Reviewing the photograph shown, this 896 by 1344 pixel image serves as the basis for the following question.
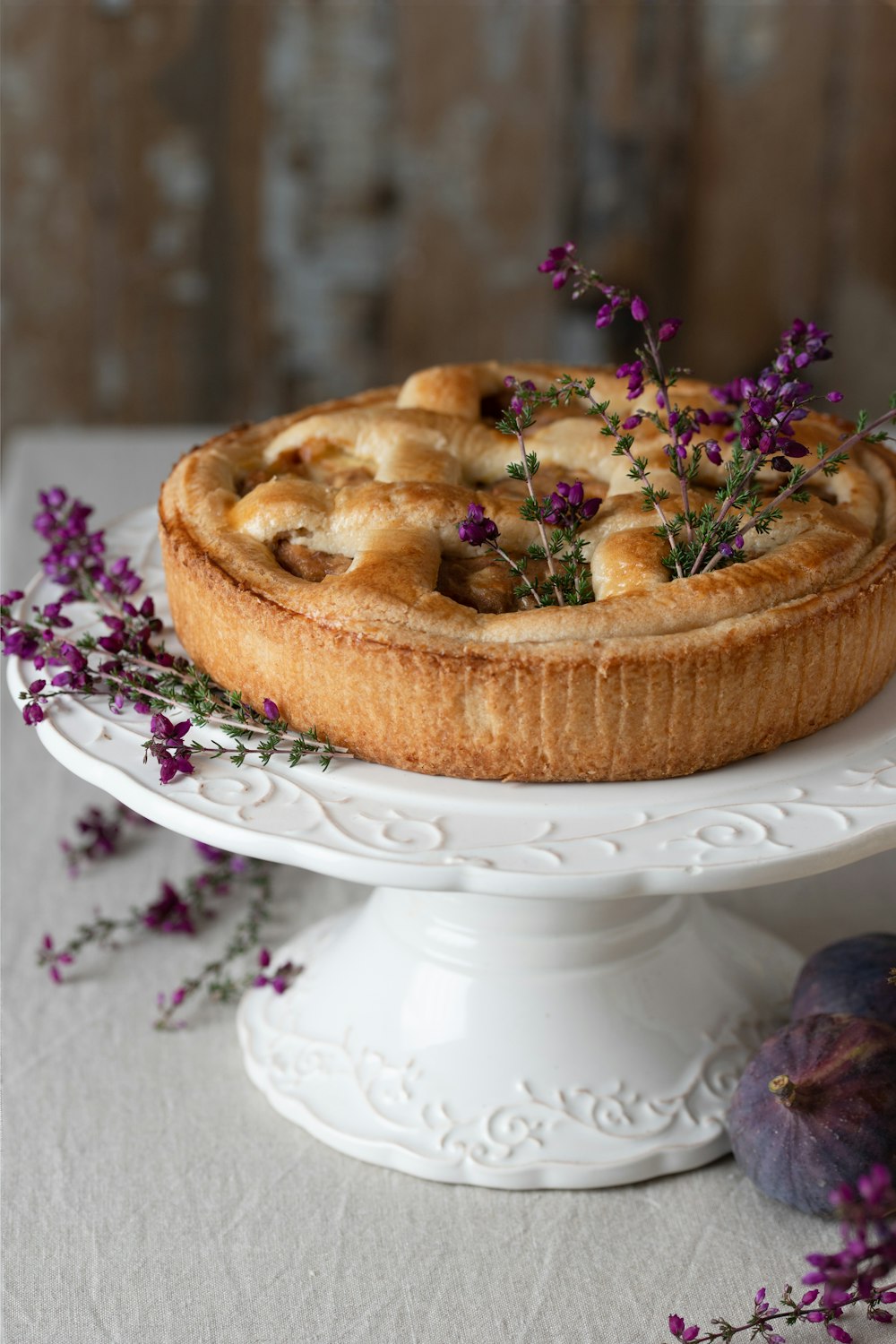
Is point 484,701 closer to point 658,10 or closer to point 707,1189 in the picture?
point 707,1189

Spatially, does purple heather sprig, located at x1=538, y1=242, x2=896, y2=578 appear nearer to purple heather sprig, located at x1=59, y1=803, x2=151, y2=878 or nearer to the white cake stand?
the white cake stand

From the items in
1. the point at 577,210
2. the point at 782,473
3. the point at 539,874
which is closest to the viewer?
the point at 539,874

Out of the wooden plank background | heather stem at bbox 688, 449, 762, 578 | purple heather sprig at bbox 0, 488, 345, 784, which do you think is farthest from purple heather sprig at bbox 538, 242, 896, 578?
the wooden plank background

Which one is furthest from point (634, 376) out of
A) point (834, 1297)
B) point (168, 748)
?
point (834, 1297)

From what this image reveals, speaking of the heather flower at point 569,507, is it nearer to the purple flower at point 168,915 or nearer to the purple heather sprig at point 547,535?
the purple heather sprig at point 547,535

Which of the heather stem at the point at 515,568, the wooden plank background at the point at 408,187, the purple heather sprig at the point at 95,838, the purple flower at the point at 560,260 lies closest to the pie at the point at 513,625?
the heather stem at the point at 515,568

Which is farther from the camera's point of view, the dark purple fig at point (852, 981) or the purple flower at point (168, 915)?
the purple flower at point (168, 915)

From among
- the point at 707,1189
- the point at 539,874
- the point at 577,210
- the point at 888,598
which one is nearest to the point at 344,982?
the point at 707,1189
